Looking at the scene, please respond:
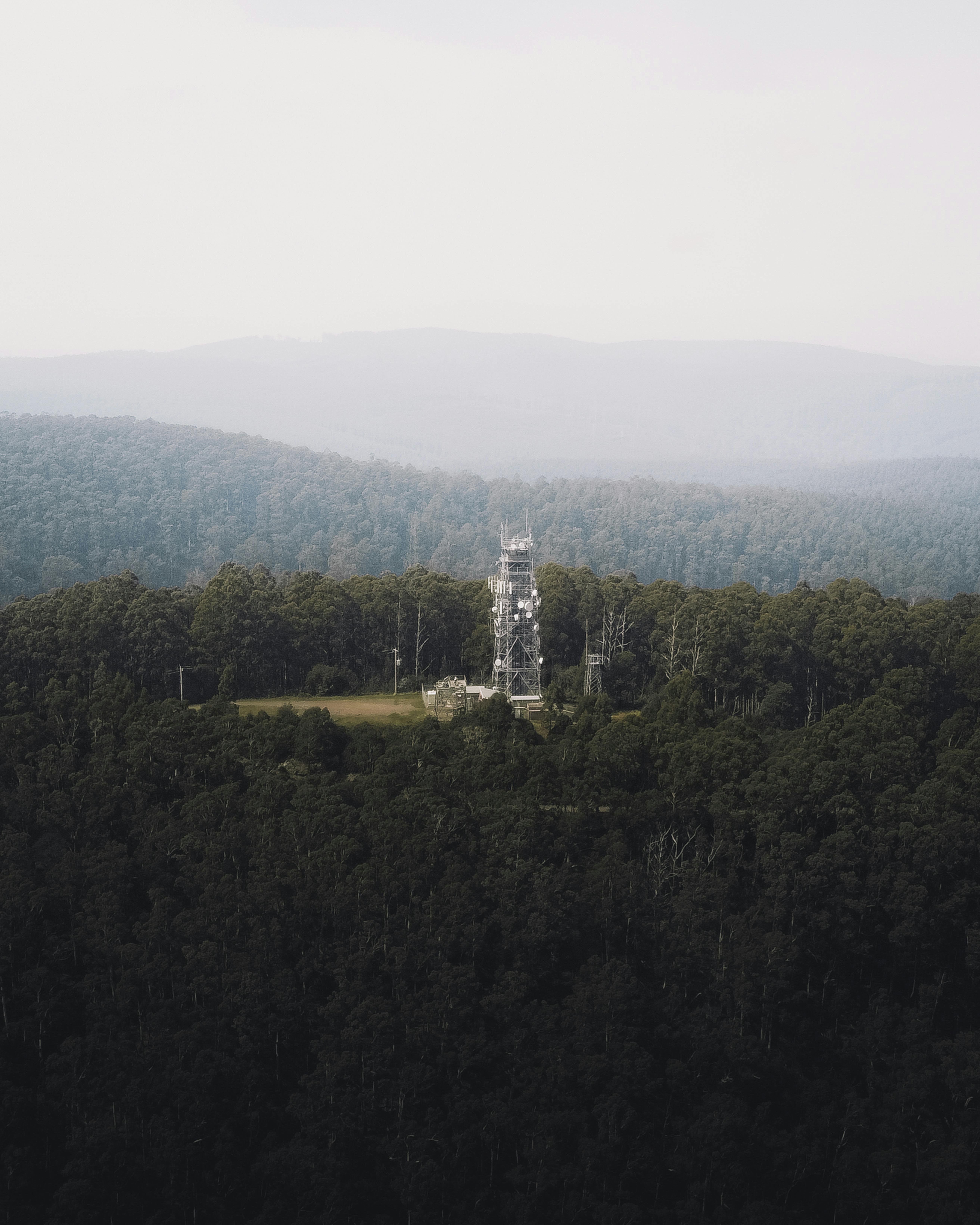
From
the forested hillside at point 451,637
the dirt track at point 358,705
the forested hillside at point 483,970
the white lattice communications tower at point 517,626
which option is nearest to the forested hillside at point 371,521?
the forested hillside at point 451,637

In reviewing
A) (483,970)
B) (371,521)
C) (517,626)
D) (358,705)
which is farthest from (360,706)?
(371,521)

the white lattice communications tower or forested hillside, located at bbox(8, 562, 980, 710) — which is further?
forested hillside, located at bbox(8, 562, 980, 710)

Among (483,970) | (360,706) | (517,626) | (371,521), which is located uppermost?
(517,626)

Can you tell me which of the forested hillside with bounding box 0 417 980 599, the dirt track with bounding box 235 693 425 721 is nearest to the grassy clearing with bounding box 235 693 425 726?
the dirt track with bounding box 235 693 425 721

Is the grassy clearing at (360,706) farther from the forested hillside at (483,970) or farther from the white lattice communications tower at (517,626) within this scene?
the forested hillside at (483,970)

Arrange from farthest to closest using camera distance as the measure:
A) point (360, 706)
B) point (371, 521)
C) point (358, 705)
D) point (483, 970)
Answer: point (371, 521)
point (358, 705)
point (360, 706)
point (483, 970)

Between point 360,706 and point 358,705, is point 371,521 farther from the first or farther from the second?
point 360,706

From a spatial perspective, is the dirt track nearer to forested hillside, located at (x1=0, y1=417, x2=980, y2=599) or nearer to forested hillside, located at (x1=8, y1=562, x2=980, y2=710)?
forested hillside, located at (x1=8, y1=562, x2=980, y2=710)
